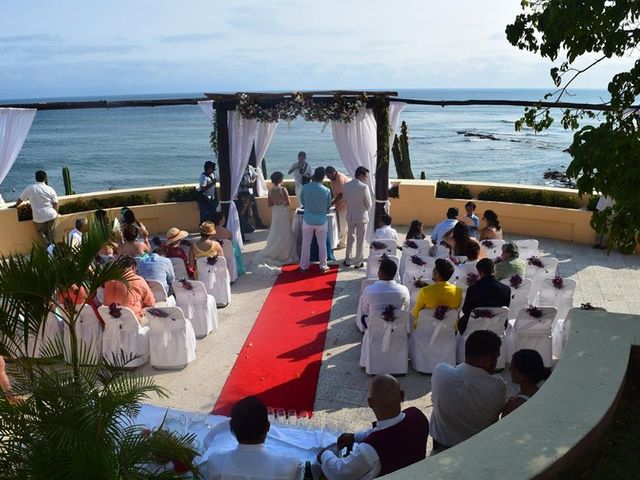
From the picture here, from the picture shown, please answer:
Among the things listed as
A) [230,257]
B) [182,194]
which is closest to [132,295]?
[230,257]

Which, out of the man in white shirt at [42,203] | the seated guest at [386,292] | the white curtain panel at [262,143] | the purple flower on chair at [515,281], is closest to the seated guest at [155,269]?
the seated guest at [386,292]

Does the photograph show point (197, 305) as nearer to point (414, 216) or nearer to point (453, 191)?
point (414, 216)

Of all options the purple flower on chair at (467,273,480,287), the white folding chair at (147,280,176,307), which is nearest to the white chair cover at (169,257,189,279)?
the white folding chair at (147,280,176,307)

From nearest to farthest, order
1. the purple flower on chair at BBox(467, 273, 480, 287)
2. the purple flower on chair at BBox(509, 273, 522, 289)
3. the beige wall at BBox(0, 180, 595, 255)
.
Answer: the purple flower on chair at BBox(509, 273, 522, 289), the purple flower on chair at BBox(467, 273, 480, 287), the beige wall at BBox(0, 180, 595, 255)

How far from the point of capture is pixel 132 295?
7.15m

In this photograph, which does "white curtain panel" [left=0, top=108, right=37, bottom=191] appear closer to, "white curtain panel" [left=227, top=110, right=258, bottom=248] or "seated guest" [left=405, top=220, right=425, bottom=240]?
"white curtain panel" [left=227, top=110, right=258, bottom=248]

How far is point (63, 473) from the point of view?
3.02m

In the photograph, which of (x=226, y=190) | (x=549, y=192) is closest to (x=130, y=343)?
(x=226, y=190)

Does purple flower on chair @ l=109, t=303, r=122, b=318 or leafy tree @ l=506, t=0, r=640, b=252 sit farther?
purple flower on chair @ l=109, t=303, r=122, b=318

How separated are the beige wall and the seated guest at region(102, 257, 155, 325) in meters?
5.18

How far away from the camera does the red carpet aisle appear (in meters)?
6.73

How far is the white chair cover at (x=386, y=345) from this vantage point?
22.3 feet

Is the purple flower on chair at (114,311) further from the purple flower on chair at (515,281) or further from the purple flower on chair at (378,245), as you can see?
the purple flower on chair at (515,281)

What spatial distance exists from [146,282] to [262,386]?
78.4 inches
